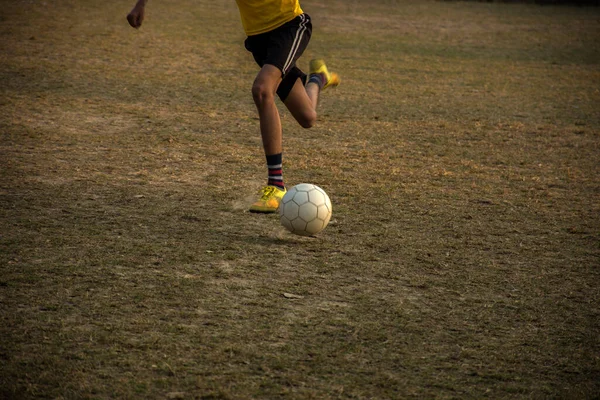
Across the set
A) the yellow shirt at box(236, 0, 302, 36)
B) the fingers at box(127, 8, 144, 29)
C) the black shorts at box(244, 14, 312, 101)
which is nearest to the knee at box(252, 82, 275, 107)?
the black shorts at box(244, 14, 312, 101)

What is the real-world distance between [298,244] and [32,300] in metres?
1.68

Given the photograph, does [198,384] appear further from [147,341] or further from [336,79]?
[336,79]

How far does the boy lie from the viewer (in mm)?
5199

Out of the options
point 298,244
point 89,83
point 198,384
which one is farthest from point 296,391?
point 89,83

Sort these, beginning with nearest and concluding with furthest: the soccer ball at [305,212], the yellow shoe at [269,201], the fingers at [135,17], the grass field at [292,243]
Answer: the grass field at [292,243] < the soccer ball at [305,212] < the yellow shoe at [269,201] < the fingers at [135,17]

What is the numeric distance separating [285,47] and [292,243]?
153cm

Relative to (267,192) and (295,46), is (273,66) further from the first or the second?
(267,192)

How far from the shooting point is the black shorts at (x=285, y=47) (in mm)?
5285

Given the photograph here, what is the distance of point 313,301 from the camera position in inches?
148

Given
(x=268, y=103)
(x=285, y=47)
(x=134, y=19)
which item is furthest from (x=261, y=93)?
(x=134, y=19)

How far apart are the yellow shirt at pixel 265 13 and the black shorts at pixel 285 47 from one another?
42 millimetres

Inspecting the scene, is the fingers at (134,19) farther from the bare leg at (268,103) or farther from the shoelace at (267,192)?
the shoelace at (267,192)

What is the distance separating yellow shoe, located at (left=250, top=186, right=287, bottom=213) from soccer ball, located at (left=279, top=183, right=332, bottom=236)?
0.38 m

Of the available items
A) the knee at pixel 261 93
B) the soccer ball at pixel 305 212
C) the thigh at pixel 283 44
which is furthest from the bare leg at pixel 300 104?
the soccer ball at pixel 305 212
